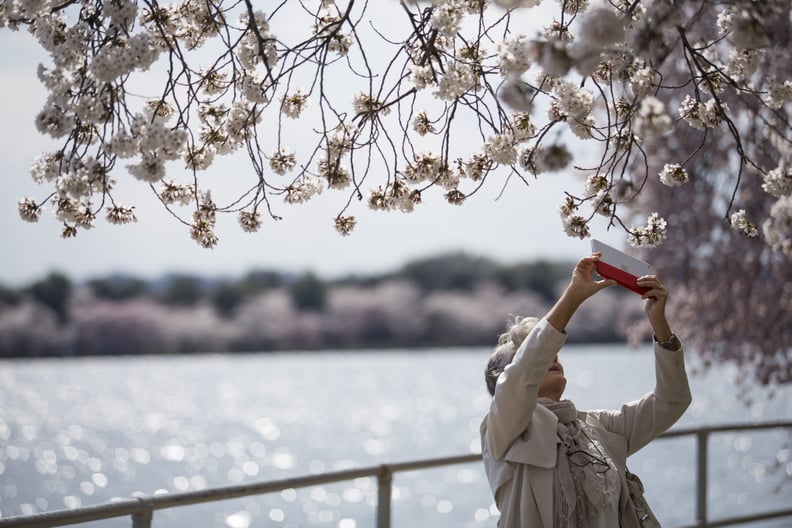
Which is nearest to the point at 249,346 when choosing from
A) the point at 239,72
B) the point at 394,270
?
the point at 394,270

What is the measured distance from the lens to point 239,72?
2.72 m

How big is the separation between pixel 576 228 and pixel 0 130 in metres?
39.8

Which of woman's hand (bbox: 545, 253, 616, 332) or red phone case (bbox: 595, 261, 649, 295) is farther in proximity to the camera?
red phone case (bbox: 595, 261, 649, 295)

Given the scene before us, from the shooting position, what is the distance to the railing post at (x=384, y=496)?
3375mm

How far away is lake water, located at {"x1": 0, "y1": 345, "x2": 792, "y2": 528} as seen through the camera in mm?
16703

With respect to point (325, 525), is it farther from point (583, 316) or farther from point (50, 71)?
point (583, 316)

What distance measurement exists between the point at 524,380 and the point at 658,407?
1.72 feet

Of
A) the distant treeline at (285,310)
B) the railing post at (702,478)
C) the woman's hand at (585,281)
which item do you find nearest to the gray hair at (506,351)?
the woman's hand at (585,281)

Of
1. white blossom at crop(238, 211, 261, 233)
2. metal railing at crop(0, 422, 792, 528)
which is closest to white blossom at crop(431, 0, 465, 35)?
white blossom at crop(238, 211, 261, 233)

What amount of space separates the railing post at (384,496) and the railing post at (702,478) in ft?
5.01

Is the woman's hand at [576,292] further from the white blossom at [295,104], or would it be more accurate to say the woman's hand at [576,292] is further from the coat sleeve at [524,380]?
the white blossom at [295,104]

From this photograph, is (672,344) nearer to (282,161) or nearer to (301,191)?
(301,191)

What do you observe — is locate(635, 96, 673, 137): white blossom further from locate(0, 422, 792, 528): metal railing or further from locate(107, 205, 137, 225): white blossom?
locate(0, 422, 792, 528): metal railing

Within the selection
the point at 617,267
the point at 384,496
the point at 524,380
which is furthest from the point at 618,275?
the point at 384,496
